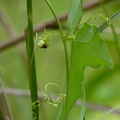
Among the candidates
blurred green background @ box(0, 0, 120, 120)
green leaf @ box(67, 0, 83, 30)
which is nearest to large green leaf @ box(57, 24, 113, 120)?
green leaf @ box(67, 0, 83, 30)

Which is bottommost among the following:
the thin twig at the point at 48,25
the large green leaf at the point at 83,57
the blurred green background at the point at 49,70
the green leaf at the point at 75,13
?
the blurred green background at the point at 49,70

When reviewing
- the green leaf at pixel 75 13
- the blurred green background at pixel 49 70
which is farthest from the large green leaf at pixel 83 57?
the blurred green background at pixel 49 70

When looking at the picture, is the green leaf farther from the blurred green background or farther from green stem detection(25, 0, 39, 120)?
the blurred green background

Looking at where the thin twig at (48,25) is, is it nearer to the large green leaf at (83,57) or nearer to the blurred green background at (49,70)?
the blurred green background at (49,70)

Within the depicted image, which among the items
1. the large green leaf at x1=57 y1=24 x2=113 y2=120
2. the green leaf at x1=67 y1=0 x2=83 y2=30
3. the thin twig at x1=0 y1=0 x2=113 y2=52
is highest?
the green leaf at x1=67 y1=0 x2=83 y2=30

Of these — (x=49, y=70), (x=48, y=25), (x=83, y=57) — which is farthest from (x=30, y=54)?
(x=49, y=70)

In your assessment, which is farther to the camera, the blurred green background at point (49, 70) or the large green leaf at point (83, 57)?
the blurred green background at point (49, 70)
